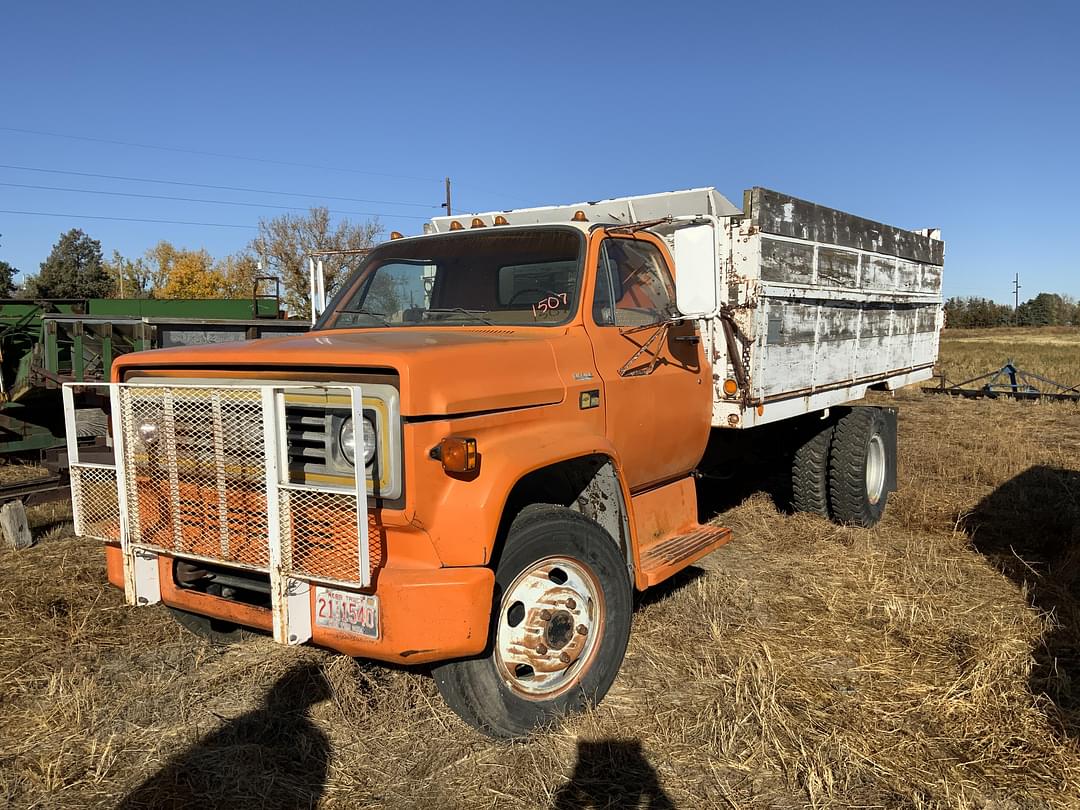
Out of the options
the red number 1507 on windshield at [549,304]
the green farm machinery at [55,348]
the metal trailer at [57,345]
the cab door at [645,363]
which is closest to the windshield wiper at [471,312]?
the red number 1507 on windshield at [549,304]

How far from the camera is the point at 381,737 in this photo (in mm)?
3309

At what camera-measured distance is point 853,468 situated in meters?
6.46

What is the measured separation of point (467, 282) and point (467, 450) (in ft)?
5.62

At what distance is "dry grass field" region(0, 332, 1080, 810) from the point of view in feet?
9.60

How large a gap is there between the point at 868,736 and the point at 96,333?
7.75 metres

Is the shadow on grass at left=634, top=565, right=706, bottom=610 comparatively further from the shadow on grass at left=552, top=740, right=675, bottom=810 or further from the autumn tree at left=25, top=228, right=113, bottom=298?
the autumn tree at left=25, top=228, right=113, bottom=298

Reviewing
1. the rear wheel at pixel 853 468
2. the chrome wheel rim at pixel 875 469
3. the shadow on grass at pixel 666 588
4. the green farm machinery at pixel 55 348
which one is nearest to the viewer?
the shadow on grass at pixel 666 588

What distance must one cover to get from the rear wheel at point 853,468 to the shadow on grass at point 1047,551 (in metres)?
0.82

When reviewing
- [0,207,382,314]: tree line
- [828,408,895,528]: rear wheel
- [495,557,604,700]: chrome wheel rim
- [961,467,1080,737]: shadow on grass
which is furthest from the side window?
[0,207,382,314]: tree line

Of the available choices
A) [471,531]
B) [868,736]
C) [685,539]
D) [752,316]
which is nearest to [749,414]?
[752,316]

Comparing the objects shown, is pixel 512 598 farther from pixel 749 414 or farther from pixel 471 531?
pixel 749 414

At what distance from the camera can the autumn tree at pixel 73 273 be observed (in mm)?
52969

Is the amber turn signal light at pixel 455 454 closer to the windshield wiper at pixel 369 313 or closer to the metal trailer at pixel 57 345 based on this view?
the windshield wiper at pixel 369 313

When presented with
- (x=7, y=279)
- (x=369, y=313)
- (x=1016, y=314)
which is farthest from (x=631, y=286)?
(x=1016, y=314)
